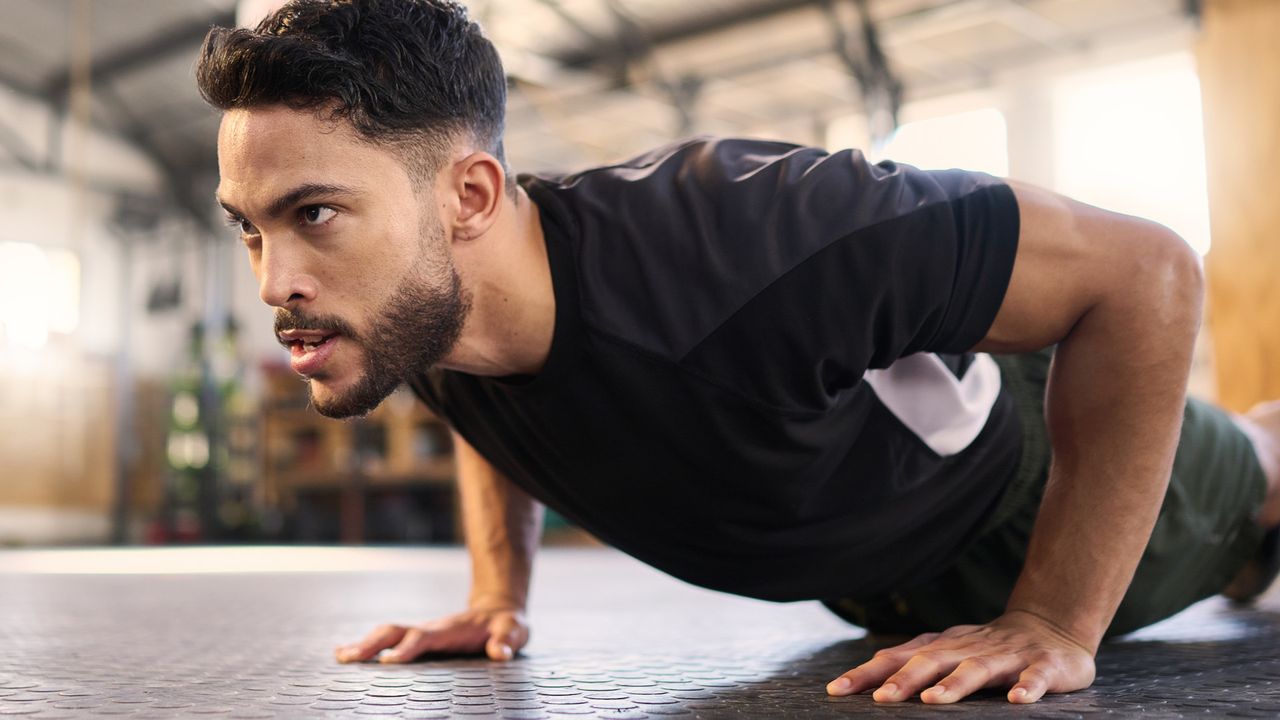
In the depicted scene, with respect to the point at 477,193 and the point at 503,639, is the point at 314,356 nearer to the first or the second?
the point at 477,193

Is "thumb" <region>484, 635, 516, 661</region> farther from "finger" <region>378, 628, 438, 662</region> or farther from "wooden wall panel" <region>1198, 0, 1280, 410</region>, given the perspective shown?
"wooden wall panel" <region>1198, 0, 1280, 410</region>

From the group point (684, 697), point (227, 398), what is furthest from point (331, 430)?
point (684, 697)

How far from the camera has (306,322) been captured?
36.8 inches

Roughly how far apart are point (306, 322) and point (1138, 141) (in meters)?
7.62

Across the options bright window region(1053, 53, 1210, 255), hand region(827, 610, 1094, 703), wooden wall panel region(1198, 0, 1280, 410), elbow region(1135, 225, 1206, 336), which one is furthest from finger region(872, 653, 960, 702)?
bright window region(1053, 53, 1210, 255)

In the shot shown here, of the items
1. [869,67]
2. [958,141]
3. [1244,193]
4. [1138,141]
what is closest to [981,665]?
[1244,193]

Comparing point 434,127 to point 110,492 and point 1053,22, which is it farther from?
point 1053,22

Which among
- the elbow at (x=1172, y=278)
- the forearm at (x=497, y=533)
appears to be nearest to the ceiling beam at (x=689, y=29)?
the forearm at (x=497, y=533)

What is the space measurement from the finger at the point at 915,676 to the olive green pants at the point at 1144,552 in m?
0.38

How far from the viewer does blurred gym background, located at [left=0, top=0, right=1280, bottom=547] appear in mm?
4977

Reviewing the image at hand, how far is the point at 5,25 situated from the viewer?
16.1 ft

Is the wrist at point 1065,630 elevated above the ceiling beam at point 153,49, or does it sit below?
below

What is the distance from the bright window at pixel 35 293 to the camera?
4754mm

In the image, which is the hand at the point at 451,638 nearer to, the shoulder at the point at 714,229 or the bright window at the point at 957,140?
the shoulder at the point at 714,229
